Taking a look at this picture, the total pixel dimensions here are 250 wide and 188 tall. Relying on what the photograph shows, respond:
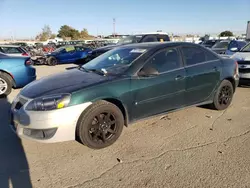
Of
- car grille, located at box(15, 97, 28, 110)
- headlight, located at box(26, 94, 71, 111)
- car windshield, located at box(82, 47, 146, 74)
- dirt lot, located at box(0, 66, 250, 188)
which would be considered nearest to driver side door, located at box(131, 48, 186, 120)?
car windshield, located at box(82, 47, 146, 74)

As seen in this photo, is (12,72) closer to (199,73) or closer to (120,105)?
(120,105)

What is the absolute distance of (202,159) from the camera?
10.1 feet

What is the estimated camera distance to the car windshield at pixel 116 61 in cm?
392

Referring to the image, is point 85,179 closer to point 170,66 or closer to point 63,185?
point 63,185

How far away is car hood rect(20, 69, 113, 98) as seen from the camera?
3.33 metres

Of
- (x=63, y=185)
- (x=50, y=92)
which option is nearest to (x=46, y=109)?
(x=50, y=92)

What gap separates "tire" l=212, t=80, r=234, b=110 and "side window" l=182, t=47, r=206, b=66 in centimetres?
76

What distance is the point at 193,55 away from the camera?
4535mm

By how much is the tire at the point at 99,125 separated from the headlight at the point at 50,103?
308 millimetres

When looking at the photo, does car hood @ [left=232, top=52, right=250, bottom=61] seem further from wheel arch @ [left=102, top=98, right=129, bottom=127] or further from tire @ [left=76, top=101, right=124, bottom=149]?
tire @ [left=76, top=101, right=124, bottom=149]

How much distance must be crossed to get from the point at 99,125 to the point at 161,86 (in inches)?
48.3

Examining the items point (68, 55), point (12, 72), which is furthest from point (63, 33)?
point (12, 72)

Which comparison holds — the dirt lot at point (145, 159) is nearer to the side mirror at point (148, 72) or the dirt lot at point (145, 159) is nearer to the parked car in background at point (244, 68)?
the side mirror at point (148, 72)

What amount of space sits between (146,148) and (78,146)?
3.30 ft
